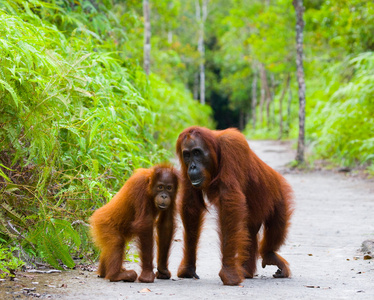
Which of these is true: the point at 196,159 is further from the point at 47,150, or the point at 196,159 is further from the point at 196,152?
the point at 47,150

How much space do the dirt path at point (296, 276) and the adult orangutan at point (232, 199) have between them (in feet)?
0.68

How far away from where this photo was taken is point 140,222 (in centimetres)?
422

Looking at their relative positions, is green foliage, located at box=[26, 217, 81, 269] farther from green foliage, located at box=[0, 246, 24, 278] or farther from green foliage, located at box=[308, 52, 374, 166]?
green foliage, located at box=[308, 52, 374, 166]

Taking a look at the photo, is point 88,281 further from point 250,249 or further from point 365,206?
point 365,206

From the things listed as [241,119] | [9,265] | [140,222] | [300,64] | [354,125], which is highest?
[300,64]

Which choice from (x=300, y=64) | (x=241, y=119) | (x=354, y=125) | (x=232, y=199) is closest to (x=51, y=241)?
(x=232, y=199)

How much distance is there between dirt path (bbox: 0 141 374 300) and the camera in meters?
3.69

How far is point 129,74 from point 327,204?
13.1 feet

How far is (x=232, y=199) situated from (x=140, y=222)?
29.6 inches

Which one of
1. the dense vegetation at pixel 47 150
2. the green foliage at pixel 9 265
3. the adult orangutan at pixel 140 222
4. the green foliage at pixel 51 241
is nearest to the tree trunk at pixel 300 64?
the dense vegetation at pixel 47 150

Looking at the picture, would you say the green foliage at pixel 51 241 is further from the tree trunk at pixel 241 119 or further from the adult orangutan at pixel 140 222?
the tree trunk at pixel 241 119

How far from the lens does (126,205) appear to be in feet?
14.5

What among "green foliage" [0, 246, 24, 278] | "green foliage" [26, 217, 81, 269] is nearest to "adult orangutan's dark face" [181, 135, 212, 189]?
"green foliage" [26, 217, 81, 269]

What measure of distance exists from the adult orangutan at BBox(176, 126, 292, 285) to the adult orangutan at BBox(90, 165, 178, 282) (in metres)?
0.20
